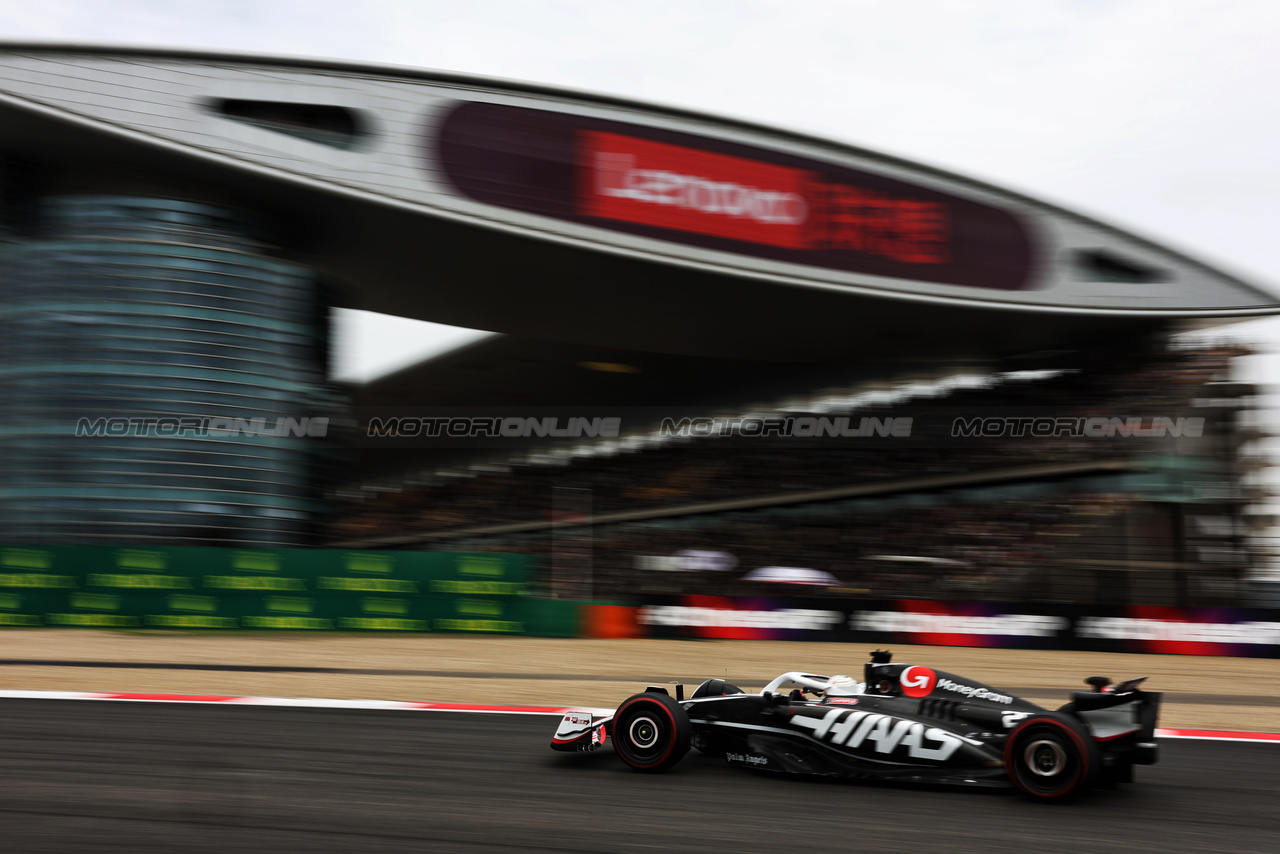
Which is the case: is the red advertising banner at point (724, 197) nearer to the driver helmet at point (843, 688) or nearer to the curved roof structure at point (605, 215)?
the curved roof structure at point (605, 215)

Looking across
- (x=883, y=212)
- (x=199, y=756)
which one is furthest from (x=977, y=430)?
(x=199, y=756)

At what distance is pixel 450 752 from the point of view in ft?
19.9

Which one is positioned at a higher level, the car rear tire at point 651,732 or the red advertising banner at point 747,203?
the red advertising banner at point 747,203

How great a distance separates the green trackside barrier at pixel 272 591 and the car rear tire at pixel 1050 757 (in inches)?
402

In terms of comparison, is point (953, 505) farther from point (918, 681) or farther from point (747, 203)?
point (918, 681)

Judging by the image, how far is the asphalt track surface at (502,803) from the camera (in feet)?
13.7

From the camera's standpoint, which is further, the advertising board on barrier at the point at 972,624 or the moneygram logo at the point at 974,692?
the advertising board on barrier at the point at 972,624

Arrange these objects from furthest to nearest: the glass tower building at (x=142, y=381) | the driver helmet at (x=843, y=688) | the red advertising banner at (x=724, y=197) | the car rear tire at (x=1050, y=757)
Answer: the red advertising banner at (x=724, y=197)
the glass tower building at (x=142, y=381)
the driver helmet at (x=843, y=688)
the car rear tire at (x=1050, y=757)

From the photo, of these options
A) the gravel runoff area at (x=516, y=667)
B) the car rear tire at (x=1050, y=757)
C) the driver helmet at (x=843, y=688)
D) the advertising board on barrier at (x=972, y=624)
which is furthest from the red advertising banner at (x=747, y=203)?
the car rear tire at (x=1050, y=757)

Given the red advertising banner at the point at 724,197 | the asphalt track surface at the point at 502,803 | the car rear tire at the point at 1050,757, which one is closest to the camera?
the asphalt track surface at the point at 502,803

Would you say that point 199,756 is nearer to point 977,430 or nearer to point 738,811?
point 738,811

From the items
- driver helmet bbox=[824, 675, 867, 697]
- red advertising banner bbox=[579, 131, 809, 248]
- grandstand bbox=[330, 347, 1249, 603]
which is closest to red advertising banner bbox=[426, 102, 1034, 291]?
red advertising banner bbox=[579, 131, 809, 248]

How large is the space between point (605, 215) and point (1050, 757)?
617 inches

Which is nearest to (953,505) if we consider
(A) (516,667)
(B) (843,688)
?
(A) (516,667)
